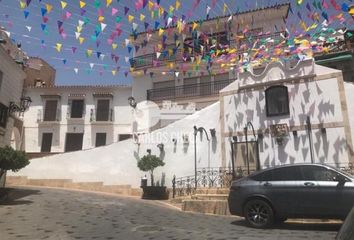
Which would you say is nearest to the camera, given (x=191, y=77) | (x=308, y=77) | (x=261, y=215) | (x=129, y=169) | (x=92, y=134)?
(x=261, y=215)

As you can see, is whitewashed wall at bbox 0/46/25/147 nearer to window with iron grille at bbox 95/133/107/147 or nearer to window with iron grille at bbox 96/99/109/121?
window with iron grille at bbox 95/133/107/147

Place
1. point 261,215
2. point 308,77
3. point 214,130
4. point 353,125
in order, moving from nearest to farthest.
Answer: point 261,215, point 353,125, point 308,77, point 214,130

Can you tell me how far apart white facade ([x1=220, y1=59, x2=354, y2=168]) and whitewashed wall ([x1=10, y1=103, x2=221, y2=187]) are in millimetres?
1027

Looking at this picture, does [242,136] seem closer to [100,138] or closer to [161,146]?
[161,146]

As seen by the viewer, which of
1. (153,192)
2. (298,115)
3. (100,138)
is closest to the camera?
(298,115)

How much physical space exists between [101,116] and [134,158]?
1122 cm

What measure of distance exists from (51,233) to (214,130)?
11.1 meters

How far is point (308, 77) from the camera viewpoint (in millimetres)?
15805

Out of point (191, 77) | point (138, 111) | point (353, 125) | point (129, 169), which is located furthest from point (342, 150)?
point (138, 111)

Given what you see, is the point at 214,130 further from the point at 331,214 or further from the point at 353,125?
the point at 331,214

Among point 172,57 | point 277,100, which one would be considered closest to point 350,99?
point 277,100

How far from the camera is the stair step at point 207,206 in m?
11.8

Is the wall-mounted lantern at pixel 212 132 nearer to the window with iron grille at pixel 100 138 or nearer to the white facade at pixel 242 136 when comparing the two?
the white facade at pixel 242 136

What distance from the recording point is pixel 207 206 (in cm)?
1217
